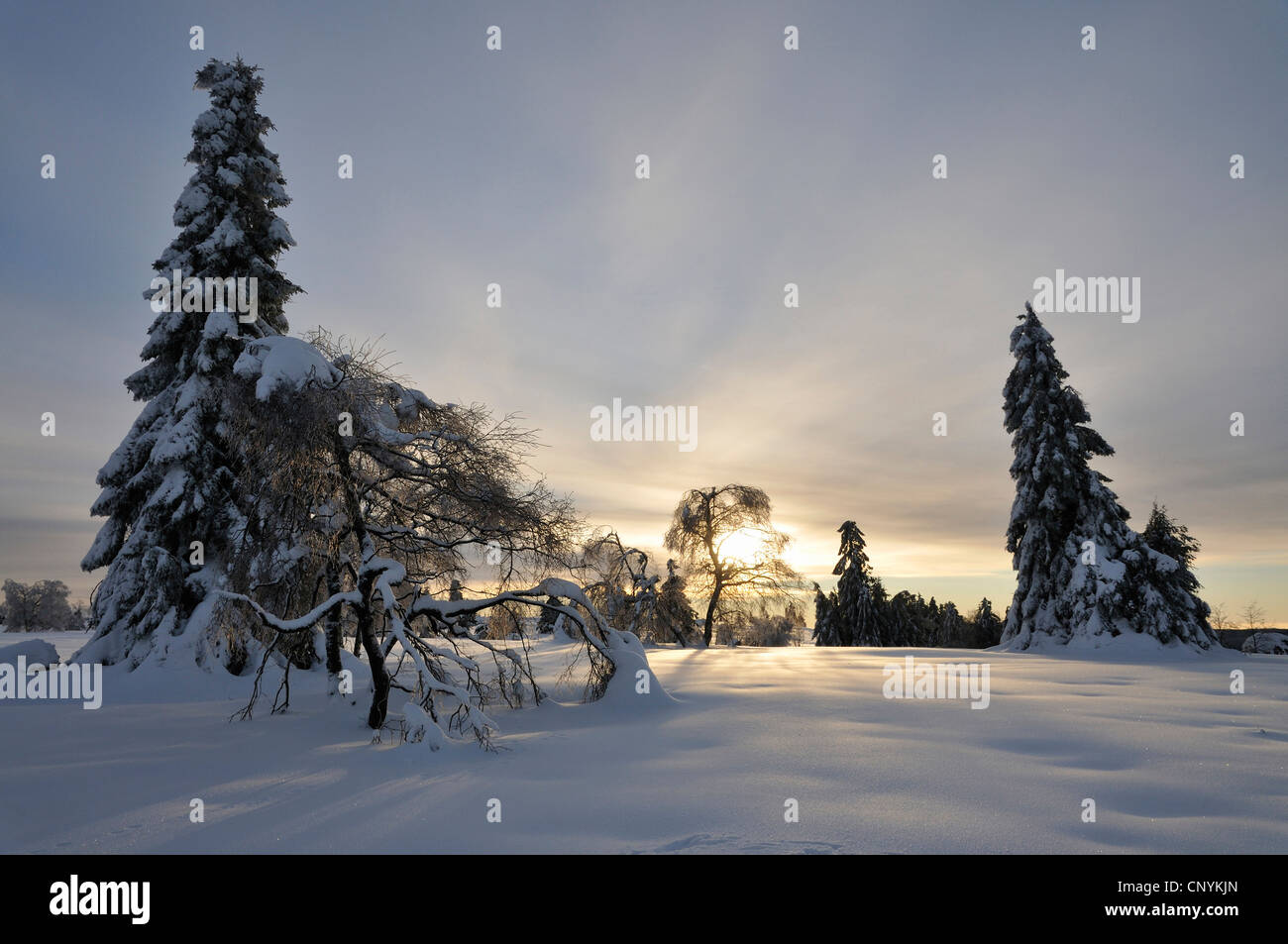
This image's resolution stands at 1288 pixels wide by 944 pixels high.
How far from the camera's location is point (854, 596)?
147ft

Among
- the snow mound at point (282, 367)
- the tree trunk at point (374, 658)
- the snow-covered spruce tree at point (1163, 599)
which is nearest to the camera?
the snow mound at point (282, 367)

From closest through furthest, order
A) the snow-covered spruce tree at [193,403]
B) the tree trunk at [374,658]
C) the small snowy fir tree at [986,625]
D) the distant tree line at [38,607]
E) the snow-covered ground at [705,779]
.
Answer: the snow-covered ground at [705,779], the tree trunk at [374,658], the snow-covered spruce tree at [193,403], the small snowy fir tree at [986,625], the distant tree line at [38,607]

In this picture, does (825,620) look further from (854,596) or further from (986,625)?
(986,625)

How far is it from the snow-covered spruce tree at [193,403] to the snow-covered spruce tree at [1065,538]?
2440 centimetres

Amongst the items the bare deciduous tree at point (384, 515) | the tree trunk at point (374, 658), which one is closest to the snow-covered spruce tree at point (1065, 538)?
the bare deciduous tree at point (384, 515)

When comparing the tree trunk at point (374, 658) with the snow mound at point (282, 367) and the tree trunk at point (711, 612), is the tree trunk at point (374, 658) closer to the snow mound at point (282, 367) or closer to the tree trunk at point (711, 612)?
the snow mound at point (282, 367)

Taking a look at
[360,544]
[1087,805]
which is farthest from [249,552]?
[1087,805]

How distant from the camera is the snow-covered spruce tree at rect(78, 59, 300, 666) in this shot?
14172 millimetres

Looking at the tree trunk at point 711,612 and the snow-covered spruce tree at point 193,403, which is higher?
the snow-covered spruce tree at point 193,403

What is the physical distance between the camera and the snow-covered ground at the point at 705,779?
11.9 ft

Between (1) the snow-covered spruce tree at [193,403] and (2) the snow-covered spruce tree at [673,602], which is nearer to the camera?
(1) the snow-covered spruce tree at [193,403]

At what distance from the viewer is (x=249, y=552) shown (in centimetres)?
885
